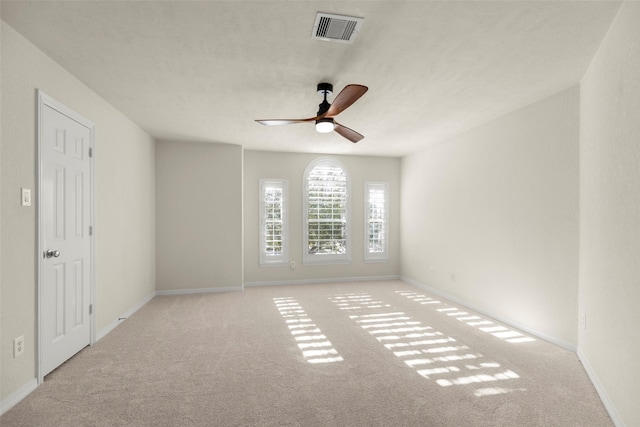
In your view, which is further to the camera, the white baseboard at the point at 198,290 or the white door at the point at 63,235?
the white baseboard at the point at 198,290

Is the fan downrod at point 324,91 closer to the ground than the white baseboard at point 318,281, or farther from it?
farther from it

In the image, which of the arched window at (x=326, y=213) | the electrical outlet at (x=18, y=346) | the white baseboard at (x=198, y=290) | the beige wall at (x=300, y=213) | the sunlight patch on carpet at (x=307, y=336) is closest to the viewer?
the electrical outlet at (x=18, y=346)

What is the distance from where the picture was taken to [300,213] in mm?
6504

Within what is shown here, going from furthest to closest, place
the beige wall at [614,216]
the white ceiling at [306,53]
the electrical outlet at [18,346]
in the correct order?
the electrical outlet at [18,346] → the white ceiling at [306,53] → the beige wall at [614,216]

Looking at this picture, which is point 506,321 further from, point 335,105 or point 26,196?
point 26,196

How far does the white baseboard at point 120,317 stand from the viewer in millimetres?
3613

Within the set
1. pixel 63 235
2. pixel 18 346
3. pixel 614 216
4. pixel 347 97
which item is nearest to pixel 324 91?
pixel 347 97

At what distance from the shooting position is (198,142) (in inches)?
223

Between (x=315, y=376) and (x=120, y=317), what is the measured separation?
2.76 m

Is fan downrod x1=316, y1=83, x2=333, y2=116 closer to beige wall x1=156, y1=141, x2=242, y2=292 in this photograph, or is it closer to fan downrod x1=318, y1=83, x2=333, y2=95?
fan downrod x1=318, y1=83, x2=333, y2=95

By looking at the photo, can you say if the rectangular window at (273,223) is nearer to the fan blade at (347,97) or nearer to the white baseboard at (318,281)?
the white baseboard at (318,281)

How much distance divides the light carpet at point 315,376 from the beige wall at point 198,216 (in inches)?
52.2

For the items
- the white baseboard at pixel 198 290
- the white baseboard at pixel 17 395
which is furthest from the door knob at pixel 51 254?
the white baseboard at pixel 198 290

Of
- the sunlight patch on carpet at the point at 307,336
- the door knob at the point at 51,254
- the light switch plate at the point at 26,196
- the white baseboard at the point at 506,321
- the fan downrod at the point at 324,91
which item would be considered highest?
the fan downrod at the point at 324,91
